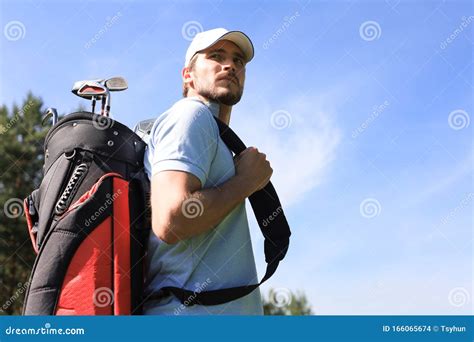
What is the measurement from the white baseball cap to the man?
1.95ft

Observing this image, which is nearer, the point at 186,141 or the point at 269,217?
the point at 186,141

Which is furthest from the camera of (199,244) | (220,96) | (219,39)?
(219,39)

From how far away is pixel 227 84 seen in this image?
3352mm

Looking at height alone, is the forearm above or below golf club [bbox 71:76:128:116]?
below

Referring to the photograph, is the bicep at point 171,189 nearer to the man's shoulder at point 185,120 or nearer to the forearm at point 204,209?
the forearm at point 204,209

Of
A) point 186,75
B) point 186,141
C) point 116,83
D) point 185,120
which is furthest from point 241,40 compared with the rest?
point 186,141

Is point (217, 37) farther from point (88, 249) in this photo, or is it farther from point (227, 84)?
point (88, 249)

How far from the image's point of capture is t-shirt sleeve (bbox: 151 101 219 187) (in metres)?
2.74

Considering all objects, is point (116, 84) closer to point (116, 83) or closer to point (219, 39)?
point (116, 83)

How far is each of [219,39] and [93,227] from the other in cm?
132

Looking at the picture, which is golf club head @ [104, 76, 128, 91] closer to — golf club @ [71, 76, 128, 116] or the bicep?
golf club @ [71, 76, 128, 116]

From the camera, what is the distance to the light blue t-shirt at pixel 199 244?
2.75 metres

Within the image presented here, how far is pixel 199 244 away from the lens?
2.81 meters

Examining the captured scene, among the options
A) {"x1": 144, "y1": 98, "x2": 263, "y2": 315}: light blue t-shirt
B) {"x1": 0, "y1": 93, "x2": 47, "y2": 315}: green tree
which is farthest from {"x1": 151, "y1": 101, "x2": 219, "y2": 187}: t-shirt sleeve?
{"x1": 0, "y1": 93, "x2": 47, "y2": 315}: green tree
